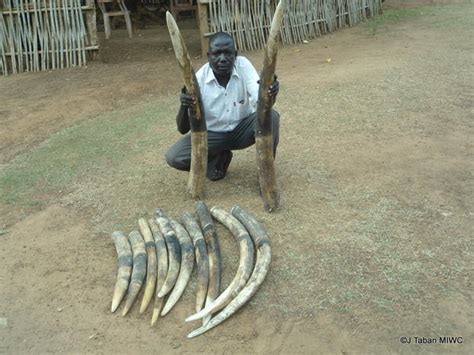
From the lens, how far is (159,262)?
3289 millimetres

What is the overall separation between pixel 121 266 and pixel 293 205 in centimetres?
131

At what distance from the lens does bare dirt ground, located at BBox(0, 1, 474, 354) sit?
2.83 m

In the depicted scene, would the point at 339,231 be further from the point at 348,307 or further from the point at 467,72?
the point at 467,72

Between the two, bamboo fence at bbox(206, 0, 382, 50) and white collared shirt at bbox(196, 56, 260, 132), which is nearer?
white collared shirt at bbox(196, 56, 260, 132)

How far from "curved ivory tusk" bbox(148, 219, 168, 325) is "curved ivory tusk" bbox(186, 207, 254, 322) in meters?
0.20

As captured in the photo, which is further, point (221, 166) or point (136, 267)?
point (221, 166)

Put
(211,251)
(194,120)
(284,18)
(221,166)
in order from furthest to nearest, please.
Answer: (284,18), (221,166), (194,120), (211,251)

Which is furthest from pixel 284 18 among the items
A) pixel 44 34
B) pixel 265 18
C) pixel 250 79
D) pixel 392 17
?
pixel 250 79

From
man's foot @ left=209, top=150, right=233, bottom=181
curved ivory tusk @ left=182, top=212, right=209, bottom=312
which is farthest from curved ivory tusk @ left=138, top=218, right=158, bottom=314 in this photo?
man's foot @ left=209, top=150, right=233, bottom=181

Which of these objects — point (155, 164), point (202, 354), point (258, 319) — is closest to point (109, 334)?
point (202, 354)

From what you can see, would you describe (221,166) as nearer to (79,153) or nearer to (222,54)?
(222,54)

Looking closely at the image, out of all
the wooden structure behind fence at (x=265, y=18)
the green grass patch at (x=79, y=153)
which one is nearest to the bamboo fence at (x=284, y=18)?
the wooden structure behind fence at (x=265, y=18)

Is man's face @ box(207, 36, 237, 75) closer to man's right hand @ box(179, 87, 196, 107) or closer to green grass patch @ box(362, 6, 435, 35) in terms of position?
man's right hand @ box(179, 87, 196, 107)

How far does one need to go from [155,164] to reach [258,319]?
2303 mm
